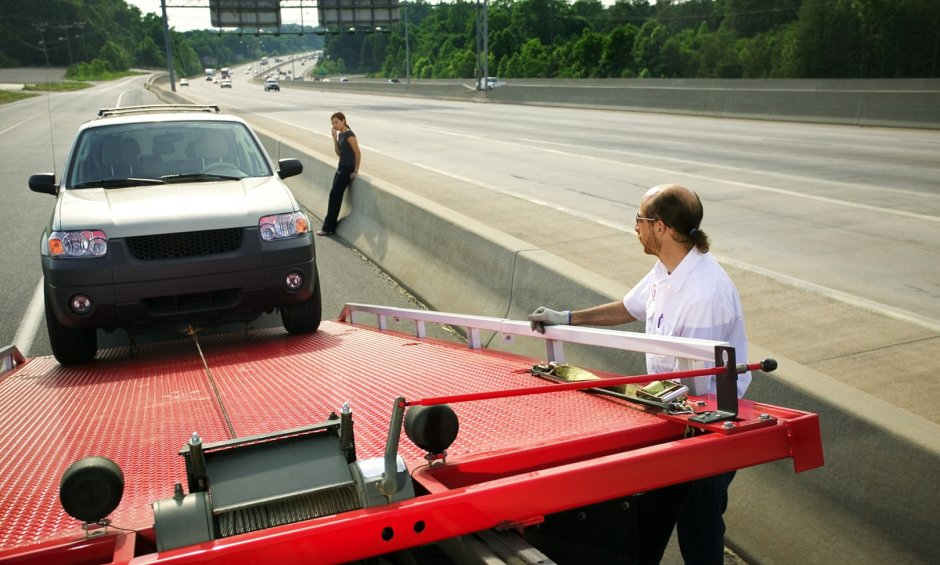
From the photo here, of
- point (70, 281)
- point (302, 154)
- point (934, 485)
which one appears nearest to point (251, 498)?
point (934, 485)

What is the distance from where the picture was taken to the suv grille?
6.39 metres

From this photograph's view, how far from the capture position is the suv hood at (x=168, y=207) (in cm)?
639

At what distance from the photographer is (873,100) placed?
A: 28.2 meters

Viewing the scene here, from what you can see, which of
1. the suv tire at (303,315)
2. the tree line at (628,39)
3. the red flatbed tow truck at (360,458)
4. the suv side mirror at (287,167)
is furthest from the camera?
the tree line at (628,39)

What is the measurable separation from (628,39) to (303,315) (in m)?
108

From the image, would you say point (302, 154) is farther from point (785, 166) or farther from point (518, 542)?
point (518, 542)

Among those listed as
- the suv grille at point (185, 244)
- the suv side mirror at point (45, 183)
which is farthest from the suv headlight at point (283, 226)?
the suv side mirror at point (45, 183)

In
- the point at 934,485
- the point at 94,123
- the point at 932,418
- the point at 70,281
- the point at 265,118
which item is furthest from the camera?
the point at 265,118

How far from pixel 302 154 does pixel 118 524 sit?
15.8m

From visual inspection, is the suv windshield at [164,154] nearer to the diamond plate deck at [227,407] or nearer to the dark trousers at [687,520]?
the diamond plate deck at [227,407]

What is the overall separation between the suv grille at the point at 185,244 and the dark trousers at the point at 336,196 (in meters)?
7.51

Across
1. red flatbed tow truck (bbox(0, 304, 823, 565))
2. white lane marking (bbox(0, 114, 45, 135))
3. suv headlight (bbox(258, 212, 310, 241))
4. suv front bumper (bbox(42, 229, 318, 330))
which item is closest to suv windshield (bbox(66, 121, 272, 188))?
suv headlight (bbox(258, 212, 310, 241))

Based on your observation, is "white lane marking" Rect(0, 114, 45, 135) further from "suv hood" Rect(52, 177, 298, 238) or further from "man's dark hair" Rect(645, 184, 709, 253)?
"man's dark hair" Rect(645, 184, 709, 253)

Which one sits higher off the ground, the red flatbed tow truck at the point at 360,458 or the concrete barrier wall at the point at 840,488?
the red flatbed tow truck at the point at 360,458
